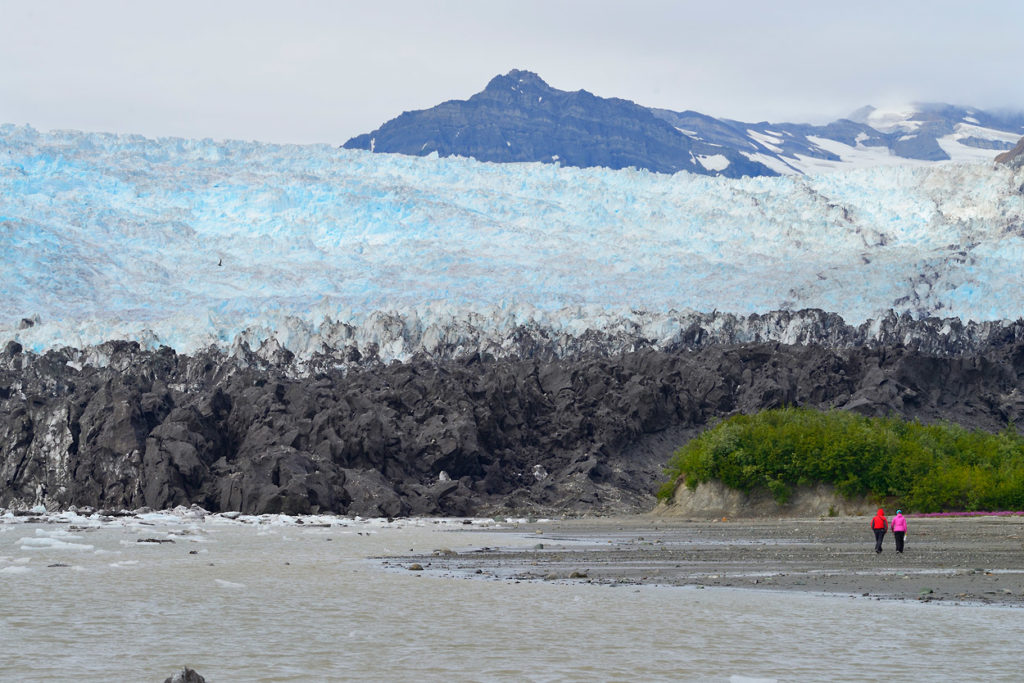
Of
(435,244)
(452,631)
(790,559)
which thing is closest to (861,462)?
(790,559)

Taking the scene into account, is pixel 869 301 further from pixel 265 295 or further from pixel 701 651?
pixel 701 651

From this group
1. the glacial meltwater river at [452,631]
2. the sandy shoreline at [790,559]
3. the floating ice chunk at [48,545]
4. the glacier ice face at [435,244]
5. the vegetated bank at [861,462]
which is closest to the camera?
the glacial meltwater river at [452,631]

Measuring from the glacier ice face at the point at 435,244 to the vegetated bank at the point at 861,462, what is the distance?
117 ft

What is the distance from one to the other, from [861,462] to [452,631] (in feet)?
96.3

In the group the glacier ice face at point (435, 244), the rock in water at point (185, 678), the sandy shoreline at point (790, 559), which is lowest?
the sandy shoreline at point (790, 559)

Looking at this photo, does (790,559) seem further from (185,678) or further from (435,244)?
(435,244)

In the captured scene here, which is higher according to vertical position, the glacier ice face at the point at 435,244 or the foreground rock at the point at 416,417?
the glacier ice face at the point at 435,244

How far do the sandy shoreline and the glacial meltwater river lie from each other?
4.08 feet

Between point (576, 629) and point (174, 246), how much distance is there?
8414cm

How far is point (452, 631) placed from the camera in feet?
48.0

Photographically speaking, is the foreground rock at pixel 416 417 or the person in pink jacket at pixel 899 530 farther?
the foreground rock at pixel 416 417

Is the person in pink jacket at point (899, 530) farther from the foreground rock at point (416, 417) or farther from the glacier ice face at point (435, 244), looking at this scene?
the glacier ice face at point (435, 244)

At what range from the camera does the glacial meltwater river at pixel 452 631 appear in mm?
11773

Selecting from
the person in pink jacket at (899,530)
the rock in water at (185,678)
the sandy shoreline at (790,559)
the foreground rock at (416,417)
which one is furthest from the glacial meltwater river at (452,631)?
the foreground rock at (416,417)
